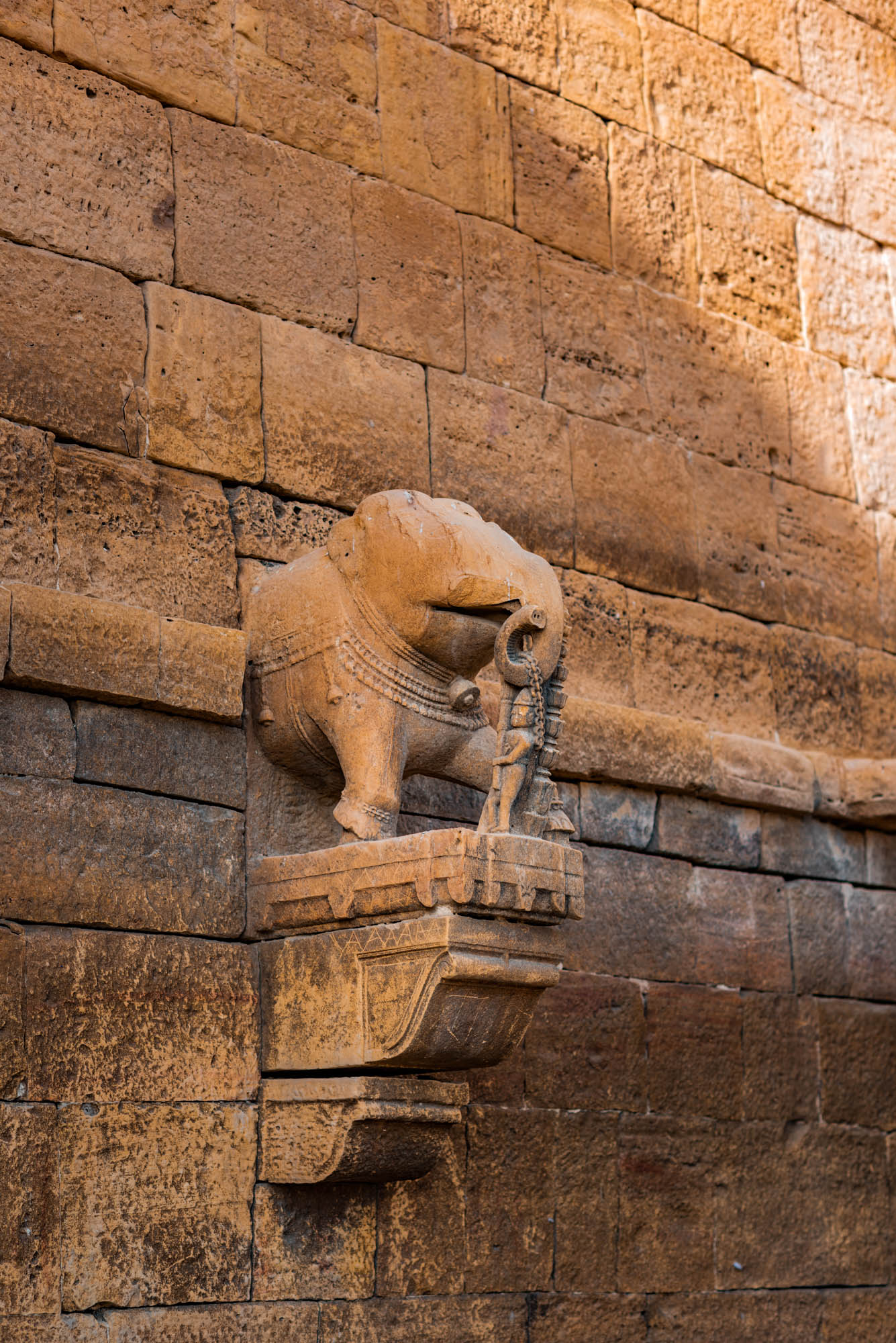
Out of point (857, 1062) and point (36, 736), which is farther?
point (857, 1062)

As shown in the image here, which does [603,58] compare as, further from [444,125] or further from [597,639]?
[597,639]

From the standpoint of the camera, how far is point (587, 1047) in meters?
5.28

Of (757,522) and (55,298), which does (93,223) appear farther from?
(757,522)

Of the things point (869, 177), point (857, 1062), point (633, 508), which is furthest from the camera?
point (869, 177)

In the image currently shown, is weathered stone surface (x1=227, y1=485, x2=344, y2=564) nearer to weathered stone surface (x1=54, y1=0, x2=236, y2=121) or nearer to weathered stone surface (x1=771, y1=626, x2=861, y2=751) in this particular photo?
weathered stone surface (x1=54, y1=0, x2=236, y2=121)

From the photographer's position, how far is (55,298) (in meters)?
4.53

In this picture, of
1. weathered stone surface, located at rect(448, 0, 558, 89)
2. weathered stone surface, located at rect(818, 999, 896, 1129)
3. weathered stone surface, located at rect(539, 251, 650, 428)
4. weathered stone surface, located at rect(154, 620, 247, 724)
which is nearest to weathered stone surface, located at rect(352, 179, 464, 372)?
weathered stone surface, located at rect(539, 251, 650, 428)

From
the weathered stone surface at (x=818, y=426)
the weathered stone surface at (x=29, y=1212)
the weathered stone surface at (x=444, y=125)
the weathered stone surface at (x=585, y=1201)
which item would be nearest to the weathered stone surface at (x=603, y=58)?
the weathered stone surface at (x=444, y=125)

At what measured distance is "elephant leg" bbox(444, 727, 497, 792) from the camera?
183 inches

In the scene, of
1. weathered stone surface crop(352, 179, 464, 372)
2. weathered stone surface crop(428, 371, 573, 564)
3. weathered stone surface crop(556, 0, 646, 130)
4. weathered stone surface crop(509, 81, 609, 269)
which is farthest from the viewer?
weathered stone surface crop(556, 0, 646, 130)

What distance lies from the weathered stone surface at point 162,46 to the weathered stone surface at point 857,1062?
143 inches

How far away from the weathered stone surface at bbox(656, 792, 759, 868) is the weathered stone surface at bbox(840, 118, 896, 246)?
2680 millimetres

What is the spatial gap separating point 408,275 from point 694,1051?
8.67ft

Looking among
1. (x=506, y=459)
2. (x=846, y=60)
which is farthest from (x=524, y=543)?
(x=846, y=60)
